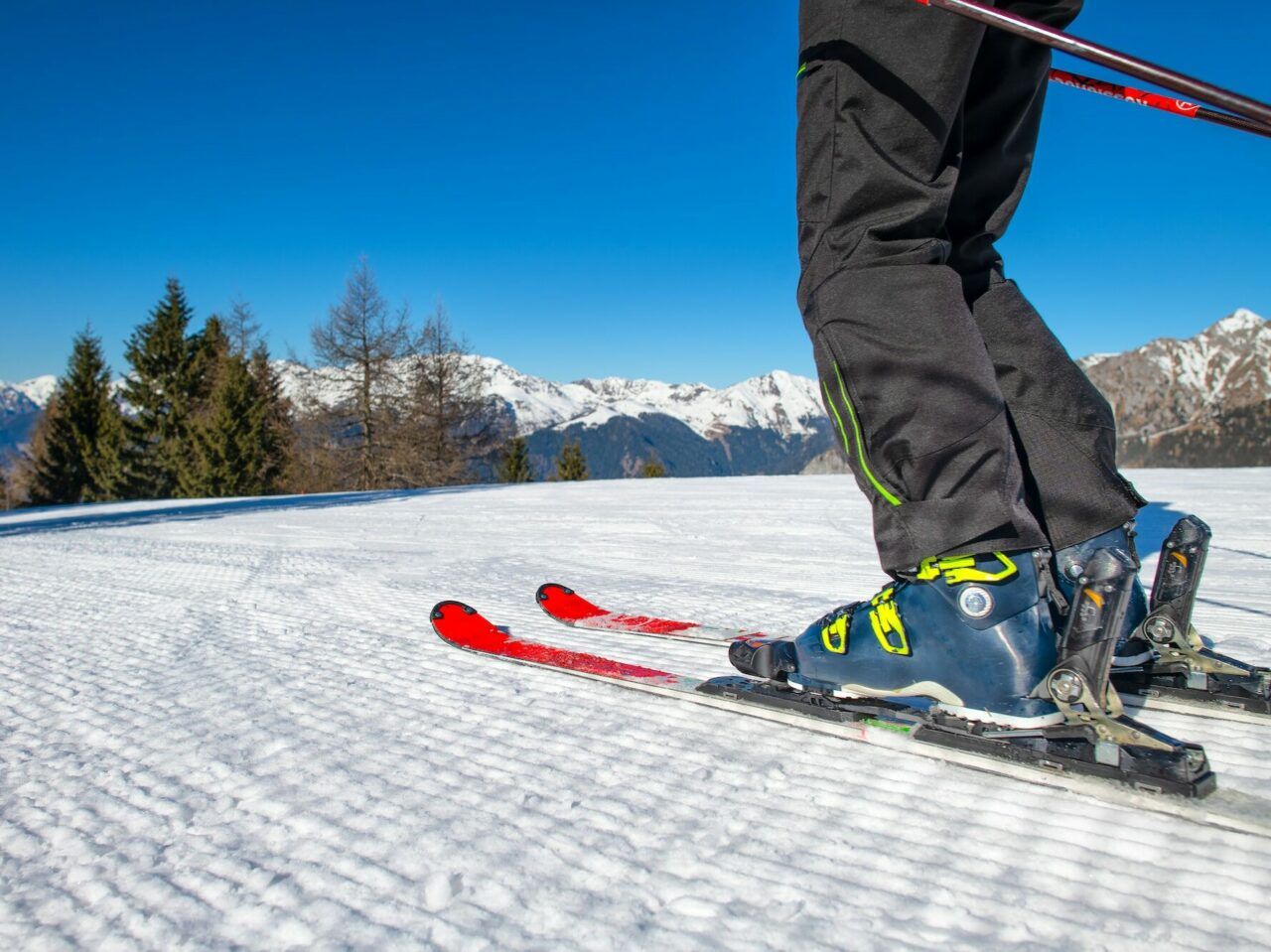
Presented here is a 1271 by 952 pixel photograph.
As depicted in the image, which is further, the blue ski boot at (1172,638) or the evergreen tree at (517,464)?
the evergreen tree at (517,464)

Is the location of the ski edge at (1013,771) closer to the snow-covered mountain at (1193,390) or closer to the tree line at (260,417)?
the tree line at (260,417)

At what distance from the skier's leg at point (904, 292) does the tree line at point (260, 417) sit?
2037 centimetres

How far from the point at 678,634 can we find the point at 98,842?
3.47 ft

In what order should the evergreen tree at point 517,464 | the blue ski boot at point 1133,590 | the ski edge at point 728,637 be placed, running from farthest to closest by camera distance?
the evergreen tree at point 517,464 < the blue ski boot at point 1133,590 < the ski edge at point 728,637

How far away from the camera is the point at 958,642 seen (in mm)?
996

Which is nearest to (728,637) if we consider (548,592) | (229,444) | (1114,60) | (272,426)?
(548,592)

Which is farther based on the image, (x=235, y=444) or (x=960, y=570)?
(x=235, y=444)

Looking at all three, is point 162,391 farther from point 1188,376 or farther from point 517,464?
point 1188,376

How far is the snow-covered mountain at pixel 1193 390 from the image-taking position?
107 metres

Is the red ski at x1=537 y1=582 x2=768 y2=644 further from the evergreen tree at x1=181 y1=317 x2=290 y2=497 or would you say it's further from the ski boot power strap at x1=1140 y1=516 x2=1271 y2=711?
the evergreen tree at x1=181 y1=317 x2=290 y2=497

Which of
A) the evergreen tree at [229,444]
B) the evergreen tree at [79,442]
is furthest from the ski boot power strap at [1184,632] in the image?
the evergreen tree at [79,442]

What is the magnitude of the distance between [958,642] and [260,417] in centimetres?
2622

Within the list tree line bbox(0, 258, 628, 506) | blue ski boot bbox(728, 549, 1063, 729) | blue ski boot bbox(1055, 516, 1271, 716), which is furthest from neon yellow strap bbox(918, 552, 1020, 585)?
tree line bbox(0, 258, 628, 506)

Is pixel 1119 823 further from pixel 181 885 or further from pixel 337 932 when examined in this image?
pixel 181 885
